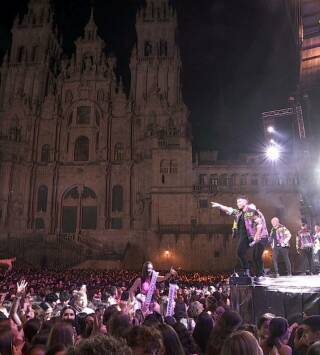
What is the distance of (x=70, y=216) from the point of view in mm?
50812

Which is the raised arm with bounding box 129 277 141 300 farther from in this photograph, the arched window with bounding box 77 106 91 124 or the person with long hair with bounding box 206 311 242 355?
the arched window with bounding box 77 106 91 124

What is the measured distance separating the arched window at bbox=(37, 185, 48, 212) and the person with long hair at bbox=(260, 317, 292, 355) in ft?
158

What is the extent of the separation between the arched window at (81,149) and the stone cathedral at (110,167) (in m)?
0.14

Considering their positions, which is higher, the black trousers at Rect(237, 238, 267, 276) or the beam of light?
the beam of light

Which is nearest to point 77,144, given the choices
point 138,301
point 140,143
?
point 140,143

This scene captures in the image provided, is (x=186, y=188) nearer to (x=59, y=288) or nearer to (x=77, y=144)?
(x=77, y=144)

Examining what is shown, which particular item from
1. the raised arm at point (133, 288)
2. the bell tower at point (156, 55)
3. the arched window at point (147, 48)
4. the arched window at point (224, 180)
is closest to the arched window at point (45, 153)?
the bell tower at point (156, 55)

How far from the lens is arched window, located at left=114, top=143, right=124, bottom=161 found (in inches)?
2073

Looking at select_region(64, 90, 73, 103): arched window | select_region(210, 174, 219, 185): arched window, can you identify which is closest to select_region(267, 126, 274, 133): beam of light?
select_region(210, 174, 219, 185): arched window

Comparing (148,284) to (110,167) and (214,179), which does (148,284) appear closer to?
(214,179)

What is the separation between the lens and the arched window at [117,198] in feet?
166

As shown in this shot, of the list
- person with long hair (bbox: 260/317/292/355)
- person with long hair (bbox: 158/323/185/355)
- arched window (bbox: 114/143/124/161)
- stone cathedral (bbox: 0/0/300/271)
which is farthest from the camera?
arched window (bbox: 114/143/124/161)

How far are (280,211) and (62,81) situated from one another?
114 ft

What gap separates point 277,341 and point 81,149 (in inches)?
1981
